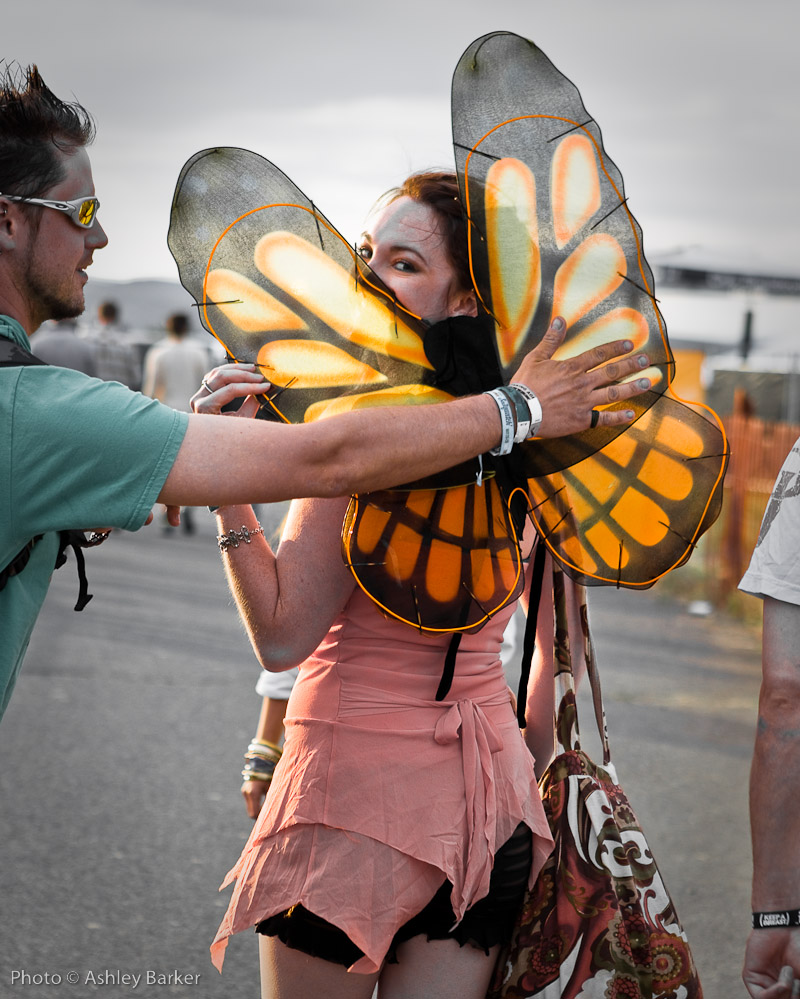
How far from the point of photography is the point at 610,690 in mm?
6309

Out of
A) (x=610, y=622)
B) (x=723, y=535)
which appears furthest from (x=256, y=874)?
(x=723, y=535)

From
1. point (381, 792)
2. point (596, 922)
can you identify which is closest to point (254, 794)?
point (381, 792)

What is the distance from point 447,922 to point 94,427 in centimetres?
94

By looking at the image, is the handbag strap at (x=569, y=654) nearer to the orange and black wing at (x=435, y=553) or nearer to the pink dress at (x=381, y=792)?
the pink dress at (x=381, y=792)

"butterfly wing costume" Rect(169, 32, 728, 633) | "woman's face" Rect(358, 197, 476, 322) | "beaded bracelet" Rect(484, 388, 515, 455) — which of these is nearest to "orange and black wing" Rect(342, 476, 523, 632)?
"butterfly wing costume" Rect(169, 32, 728, 633)

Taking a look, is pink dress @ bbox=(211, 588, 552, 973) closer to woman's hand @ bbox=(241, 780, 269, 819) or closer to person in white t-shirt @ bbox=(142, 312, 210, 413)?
woman's hand @ bbox=(241, 780, 269, 819)

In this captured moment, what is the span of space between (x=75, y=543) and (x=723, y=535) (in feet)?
27.3

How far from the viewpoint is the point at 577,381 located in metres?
1.75

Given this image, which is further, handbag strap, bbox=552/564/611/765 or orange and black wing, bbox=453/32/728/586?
handbag strap, bbox=552/564/611/765

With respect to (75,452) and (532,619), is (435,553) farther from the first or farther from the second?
(75,452)

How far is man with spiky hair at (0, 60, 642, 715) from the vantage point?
58.7 inches

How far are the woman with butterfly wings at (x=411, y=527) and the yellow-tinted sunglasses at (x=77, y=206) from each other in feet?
0.41

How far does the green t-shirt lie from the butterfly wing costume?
305 mm

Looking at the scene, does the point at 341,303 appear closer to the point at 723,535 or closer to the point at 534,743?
the point at 534,743
